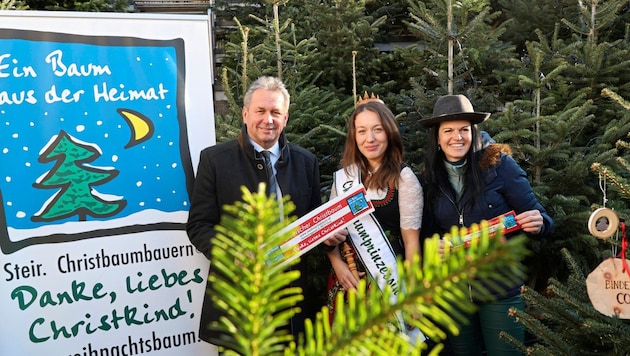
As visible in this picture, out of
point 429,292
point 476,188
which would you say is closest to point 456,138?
point 476,188

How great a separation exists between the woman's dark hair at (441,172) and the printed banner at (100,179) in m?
1.22

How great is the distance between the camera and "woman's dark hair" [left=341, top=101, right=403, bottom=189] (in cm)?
282

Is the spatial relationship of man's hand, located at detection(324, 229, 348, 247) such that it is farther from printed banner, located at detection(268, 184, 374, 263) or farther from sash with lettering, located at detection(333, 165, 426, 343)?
printed banner, located at detection(268, 184, 374, 263)

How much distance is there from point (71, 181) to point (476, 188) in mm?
2019

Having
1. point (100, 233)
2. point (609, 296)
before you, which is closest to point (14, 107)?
point (100, 233)

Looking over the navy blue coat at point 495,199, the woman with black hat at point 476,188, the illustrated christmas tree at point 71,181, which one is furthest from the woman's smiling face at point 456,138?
the illustrated christmas tree at point 71,181

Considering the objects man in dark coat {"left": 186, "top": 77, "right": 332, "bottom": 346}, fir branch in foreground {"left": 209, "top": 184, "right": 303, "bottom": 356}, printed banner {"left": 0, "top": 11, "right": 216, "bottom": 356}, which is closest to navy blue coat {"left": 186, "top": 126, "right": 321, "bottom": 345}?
man in dark coat {"left": 186, "top": 77, "right": 332, "bottom": 346}

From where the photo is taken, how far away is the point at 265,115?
2703 millimetres

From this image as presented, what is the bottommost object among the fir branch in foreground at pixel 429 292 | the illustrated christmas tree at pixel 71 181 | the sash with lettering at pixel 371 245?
the sash with lettering at pixel 371 245

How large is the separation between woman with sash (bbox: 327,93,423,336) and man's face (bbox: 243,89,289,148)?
0.43 meters

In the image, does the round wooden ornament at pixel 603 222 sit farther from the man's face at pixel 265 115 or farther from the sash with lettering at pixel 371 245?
the man's face at pixel 265 115

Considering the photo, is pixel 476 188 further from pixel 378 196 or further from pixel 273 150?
pixel 273 150

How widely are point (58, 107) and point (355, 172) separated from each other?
1520 millimetres

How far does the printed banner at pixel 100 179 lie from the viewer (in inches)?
98.9
